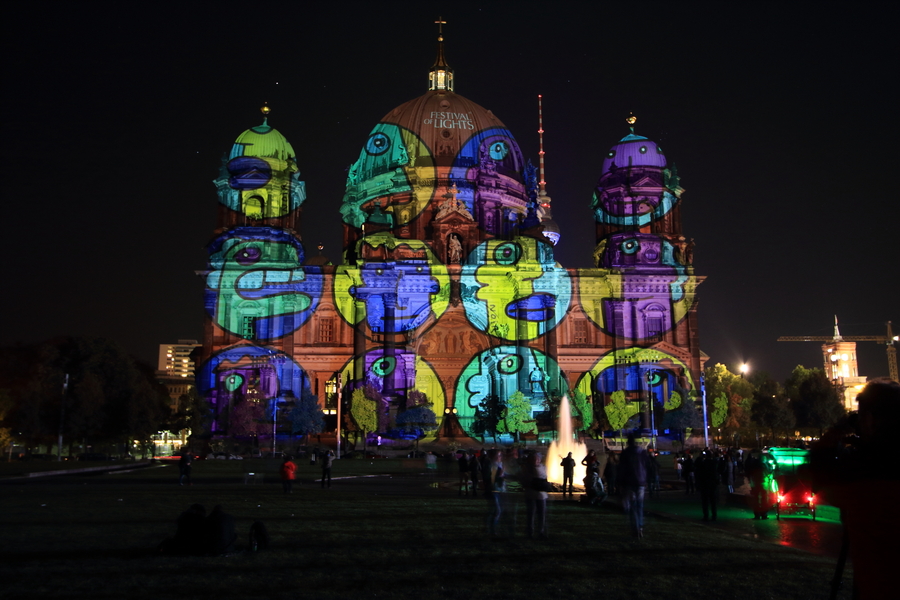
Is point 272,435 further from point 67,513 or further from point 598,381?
point 67,513

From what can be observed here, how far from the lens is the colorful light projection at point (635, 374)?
76.2 meters

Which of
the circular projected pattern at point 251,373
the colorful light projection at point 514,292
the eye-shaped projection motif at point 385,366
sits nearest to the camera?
the circular projected pattern at point 251,373

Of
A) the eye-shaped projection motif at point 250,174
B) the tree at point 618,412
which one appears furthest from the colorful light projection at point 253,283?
A: the tree at point 618,412

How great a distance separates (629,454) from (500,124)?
87676mm

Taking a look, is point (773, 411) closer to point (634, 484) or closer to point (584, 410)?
point (584, 410)

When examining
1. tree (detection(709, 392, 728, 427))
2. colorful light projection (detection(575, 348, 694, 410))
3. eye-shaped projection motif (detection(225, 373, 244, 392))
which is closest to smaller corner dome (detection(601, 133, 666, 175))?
colorful light projection (detection(575, 348, 694, 410))

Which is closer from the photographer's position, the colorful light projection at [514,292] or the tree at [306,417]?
the tree at [306,417]

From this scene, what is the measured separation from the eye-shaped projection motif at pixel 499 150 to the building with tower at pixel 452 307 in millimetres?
12520

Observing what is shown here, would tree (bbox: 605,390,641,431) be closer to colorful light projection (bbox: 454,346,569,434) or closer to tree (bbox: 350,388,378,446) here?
colorful light projection (bbox: 454,346,569,434)

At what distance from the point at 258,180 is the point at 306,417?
2489 centimetres

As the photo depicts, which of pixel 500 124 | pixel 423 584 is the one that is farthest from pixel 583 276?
pixel 423 584

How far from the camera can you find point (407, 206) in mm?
89688

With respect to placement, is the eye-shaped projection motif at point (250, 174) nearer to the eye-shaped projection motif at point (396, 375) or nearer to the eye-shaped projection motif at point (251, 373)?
the eye-shaped projection motif at point (251, 373)

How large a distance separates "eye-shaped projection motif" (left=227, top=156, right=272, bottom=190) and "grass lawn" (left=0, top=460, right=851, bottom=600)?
2235 inches
